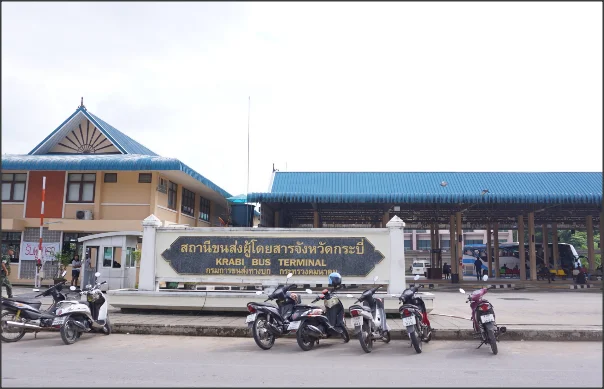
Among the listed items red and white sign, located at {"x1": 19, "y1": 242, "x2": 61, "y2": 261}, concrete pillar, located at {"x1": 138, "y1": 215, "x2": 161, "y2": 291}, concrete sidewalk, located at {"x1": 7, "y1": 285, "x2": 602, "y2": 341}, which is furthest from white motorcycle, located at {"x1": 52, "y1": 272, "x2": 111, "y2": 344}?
red and white sign, located at {"x1": 19, "y1": 242, "x2": 61, "y2": 261}

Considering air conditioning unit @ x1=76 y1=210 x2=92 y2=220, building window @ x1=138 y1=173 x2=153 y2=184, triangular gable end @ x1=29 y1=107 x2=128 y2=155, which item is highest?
triangular gable end @ x1=29 y1=107 x2=128 y2=155

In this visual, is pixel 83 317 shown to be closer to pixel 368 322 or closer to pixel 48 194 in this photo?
pixel 368 322

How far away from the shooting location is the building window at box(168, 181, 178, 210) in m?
24.2

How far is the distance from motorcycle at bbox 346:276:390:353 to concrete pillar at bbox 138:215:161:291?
5658 mm

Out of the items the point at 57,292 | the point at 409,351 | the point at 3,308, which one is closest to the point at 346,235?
the point at 409,351

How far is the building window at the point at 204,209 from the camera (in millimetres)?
30109

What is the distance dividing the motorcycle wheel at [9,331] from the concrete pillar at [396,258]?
300 inches

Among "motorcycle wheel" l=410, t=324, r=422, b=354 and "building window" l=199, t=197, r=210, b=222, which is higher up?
"building window" l=199, t=197, r=210, b=222

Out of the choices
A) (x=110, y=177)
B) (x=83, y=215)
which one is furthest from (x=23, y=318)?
(x=110, y=177)

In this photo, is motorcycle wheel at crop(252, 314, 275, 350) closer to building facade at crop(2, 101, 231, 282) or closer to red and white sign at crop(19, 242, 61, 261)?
building facade at crop(2, 101, 231, 282)

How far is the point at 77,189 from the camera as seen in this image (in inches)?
881

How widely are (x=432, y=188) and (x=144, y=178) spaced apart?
1427 centimetres

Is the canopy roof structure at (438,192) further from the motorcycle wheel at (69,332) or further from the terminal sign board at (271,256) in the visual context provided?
the motorcycle wheel at (69,332)

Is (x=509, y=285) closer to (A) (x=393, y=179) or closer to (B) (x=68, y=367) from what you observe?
(A) (x=393, y=179)
